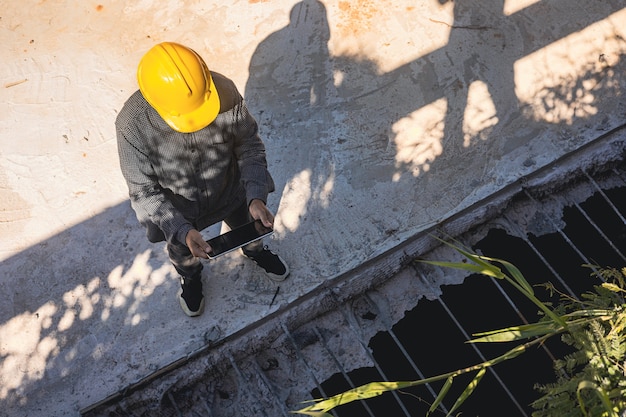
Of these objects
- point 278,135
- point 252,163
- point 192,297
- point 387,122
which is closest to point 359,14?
point 387,122

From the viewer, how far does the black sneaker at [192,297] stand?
12.6 ft

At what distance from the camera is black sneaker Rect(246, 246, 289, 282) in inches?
155

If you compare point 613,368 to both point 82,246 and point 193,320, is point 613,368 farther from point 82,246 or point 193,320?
point 82,246

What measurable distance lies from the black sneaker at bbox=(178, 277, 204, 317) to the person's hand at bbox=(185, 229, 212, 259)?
26.3 inches

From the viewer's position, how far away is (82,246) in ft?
14.0

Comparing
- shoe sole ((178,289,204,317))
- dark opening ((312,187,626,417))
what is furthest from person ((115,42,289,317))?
dark opening ((312,187,626,417))

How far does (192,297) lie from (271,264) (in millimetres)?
557

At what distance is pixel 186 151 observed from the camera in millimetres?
3105

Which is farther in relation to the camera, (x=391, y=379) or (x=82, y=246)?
(x=82, y=246)

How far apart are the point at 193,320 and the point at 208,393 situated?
0.48 meters

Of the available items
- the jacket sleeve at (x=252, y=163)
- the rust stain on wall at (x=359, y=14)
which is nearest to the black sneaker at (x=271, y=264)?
Answer: the jacket sleeve at (x=252, y=163)

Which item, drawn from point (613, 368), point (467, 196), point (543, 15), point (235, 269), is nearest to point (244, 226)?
point (235, 269)

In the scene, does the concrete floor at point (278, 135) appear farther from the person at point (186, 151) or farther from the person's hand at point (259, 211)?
→ the person's hand at point (259, 211)

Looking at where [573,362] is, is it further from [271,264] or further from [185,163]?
[185,163]
